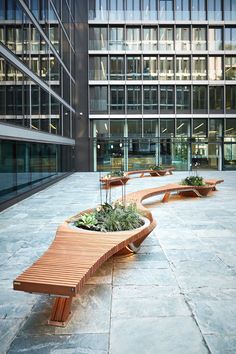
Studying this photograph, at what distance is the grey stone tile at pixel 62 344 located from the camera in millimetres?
3719

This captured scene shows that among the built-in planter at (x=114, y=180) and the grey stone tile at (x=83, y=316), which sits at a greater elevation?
the built-in planter at (x=114, y=180)

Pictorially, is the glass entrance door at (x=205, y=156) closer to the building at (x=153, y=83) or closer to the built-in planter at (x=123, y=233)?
the building at (x=153, y=83)

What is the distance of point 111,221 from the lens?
718 centimetres

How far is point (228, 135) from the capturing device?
37.3 m

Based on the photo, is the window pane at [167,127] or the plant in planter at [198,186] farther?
the window pane at [167,127]

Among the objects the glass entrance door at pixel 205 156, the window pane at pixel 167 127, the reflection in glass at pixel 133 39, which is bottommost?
the glass entrance door at pixel 205 156

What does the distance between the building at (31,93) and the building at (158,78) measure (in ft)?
27.2

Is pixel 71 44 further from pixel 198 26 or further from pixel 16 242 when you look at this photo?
pixel 16 242

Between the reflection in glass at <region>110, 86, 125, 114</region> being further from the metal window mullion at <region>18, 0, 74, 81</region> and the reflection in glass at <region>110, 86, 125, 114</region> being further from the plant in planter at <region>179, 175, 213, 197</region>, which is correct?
the plant in planter at <region>179, 175, 213, 197</region>

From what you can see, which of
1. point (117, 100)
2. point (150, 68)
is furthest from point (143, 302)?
point (150, 68)

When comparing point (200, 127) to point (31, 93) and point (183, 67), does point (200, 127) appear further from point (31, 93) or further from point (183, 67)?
point (31, 93)

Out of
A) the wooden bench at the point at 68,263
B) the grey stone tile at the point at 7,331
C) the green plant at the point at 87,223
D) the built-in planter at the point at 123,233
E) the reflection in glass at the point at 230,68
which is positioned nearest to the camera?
the grey stone tile at the point at 7,331

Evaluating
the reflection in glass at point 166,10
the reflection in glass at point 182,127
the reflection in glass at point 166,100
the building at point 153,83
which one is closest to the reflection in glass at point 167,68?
the building at point 153,83

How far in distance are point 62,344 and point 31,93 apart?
1512 centimetres
